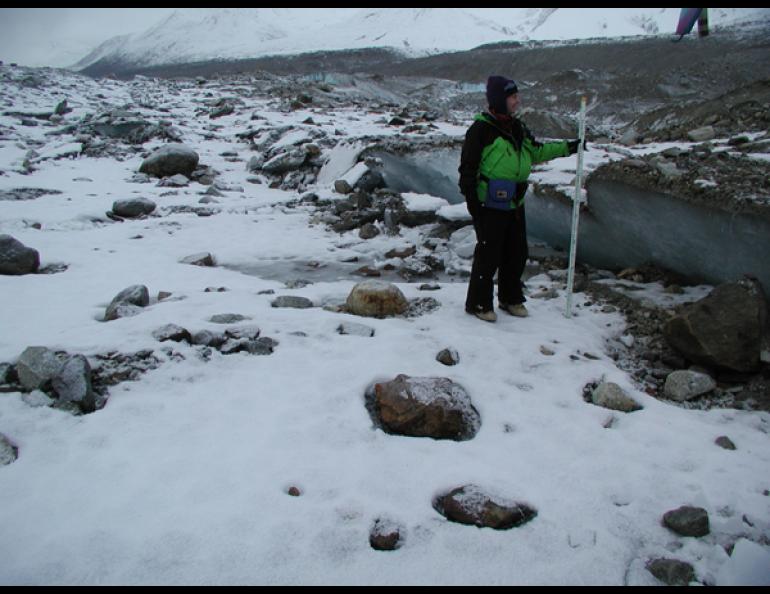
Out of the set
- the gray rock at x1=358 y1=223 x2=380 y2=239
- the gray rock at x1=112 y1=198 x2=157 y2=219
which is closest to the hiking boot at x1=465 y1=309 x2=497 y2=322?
the gray rock at x1=358 y1=223 x2=380 y2=239

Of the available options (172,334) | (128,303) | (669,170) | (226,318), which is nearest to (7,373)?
(172,334)

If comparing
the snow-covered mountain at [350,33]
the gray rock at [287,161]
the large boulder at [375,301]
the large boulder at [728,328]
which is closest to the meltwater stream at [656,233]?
the large boulder at [728,328]

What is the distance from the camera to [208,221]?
700cm

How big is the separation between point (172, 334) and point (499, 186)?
2439 mm

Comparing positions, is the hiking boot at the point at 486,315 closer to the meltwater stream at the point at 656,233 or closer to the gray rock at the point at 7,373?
the meltwater stream at the point at 656,233

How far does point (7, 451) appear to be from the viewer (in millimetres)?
2207

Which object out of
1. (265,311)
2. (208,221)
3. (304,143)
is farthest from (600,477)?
(304,143)

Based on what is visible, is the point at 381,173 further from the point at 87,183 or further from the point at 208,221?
the point at 87,183

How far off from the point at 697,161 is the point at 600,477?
11.9 feet

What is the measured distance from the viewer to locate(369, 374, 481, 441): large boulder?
99.7 inches

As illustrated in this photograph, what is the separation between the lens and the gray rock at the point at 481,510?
6.56 ft

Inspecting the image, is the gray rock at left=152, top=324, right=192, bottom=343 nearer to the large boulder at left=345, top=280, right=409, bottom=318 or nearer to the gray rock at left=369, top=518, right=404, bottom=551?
the large boulder at left=345, top=280, right=409, bottom=318

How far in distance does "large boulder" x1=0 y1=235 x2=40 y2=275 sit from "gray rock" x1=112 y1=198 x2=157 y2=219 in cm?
258

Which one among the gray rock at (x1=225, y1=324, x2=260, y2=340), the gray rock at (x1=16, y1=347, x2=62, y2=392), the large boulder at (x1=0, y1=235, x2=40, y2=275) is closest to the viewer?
the gray rock at (x1=16, y1=347, x2=62, y2=392)
